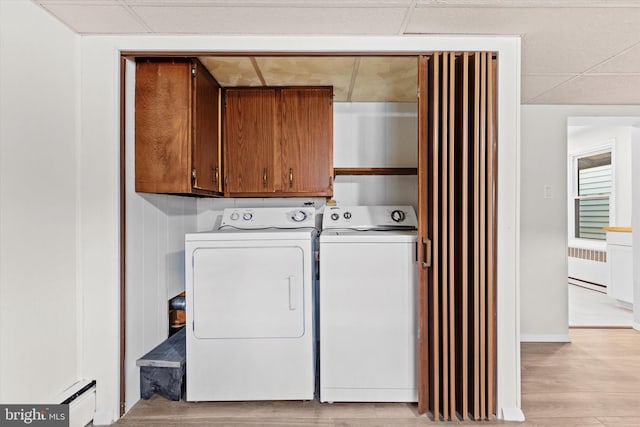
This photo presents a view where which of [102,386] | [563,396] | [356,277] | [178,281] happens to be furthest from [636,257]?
[102,386]

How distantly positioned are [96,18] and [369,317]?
209cm

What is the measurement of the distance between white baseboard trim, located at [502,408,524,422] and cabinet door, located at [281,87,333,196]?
5.84 feet

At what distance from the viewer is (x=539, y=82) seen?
2740mm

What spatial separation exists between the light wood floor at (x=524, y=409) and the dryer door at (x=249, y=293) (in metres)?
0.42

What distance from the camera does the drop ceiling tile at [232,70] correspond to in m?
2.30

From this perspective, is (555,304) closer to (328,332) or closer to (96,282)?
(328,332)

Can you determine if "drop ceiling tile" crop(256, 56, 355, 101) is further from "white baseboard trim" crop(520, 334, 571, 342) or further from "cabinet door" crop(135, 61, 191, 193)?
"white baseboard trim" crop(520, 334, 571, 342)

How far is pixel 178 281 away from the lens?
2.92m

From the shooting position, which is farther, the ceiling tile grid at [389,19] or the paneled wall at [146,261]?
the paneled wall at [146,261]

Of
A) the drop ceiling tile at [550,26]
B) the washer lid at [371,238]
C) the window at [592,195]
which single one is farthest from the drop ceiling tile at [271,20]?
the window at [592,195]

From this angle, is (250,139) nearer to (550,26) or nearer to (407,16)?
(407,16)

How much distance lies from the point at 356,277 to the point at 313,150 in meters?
1.17

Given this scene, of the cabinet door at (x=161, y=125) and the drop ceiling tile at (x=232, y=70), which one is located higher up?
the drop ceiling tile at (x=232, y=70)

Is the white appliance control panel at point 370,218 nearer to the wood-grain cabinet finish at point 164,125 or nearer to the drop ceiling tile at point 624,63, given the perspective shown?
the wood-grain cabinet finish at point 164,125
